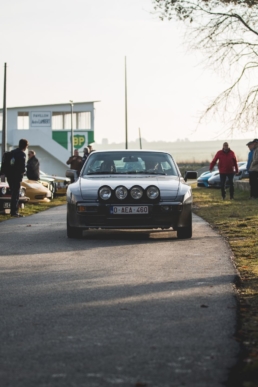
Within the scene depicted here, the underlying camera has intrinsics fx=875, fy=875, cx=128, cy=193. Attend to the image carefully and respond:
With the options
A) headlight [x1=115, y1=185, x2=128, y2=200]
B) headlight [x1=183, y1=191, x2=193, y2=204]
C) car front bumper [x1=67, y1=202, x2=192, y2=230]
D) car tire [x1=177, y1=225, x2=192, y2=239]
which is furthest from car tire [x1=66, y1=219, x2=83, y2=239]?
headlight [x1=183, y1=191, x2=193, y2=204]

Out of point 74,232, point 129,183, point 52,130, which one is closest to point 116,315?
point 129,183

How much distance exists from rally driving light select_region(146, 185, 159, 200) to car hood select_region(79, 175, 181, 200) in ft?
0.20

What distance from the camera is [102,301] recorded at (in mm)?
7125

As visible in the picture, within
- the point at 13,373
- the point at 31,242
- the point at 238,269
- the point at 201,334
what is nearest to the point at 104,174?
the point at 31,242

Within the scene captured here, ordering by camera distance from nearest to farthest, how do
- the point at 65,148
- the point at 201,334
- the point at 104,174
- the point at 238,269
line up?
the point at 201,334, the point at 238,269, the point at 104,174, the point at 65,148

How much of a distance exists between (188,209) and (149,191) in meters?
0.64

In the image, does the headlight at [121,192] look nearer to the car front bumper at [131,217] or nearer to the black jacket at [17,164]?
the car front bumper at [131,217]

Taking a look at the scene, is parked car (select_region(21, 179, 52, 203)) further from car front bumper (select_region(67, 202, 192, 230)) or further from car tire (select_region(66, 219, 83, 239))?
car front bumper (select_region(67, 202, 192, 230))

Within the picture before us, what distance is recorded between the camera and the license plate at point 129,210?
41.3 feet

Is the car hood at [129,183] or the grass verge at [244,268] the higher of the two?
the car hood at [129,183]

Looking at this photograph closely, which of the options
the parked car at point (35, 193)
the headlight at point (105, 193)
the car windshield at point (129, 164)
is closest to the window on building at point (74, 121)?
the parked car at point (35, 193)

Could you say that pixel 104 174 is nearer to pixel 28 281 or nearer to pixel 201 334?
pixel 28 281

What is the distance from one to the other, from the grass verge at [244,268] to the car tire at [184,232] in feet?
1.95

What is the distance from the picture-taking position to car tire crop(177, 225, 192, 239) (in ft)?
42.4
